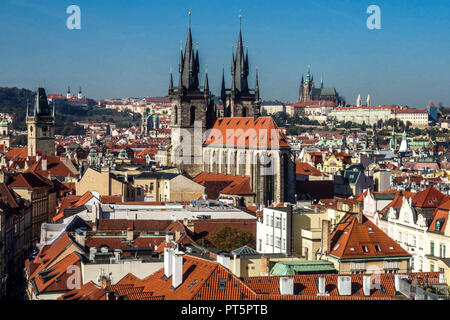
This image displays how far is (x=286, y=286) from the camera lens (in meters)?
22.4

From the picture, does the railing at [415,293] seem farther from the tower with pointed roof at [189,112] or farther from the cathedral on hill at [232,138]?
the tower with pointed roof at [189,112]

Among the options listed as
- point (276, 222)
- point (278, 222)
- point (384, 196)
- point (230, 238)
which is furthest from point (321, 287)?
point (384, 196)

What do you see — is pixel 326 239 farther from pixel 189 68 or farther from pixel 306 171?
pixel 306 171

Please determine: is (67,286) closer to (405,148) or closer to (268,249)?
(268,249)

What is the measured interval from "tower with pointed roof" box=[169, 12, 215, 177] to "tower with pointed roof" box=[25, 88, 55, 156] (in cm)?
2853

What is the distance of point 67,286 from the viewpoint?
28891 millimetres

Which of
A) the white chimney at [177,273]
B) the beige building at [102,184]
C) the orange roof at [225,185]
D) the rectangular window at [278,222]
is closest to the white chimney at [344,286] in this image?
the white chimney at [177,273]

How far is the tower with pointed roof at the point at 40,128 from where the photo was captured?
353 ft

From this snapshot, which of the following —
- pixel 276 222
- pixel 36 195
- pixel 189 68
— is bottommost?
pixel 36 195

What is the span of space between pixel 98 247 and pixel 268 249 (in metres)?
7.73

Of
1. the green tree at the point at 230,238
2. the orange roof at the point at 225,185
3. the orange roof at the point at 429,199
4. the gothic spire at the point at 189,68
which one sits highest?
the gothic spire at the point at 189,68

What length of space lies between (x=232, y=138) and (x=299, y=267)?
174 feet

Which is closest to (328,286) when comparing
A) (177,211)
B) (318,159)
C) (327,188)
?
(177,211)

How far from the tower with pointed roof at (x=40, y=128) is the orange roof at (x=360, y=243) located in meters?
78.2
